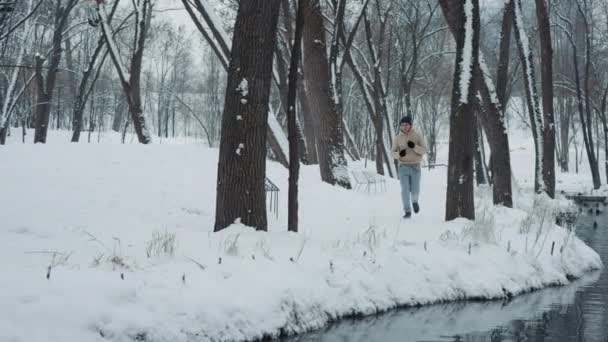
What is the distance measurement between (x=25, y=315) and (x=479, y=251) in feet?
18.4

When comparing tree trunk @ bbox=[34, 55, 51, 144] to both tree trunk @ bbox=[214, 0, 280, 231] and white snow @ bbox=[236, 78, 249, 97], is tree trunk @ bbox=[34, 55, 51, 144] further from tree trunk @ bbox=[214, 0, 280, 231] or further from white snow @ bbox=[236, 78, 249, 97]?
white snow @ bbox=[236, 78, 249, 97]

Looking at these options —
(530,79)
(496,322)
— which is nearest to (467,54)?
(496,322)

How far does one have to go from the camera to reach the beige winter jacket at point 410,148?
36.5 ft

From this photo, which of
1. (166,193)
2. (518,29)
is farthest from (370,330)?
(518,29)

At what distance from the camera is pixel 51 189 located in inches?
366

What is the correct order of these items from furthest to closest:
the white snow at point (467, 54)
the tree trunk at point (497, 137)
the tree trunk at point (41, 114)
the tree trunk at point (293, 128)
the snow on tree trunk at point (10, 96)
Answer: the snow on tree trunk at point (10, 96) < the tree trunk at point (41, 114) < the tree trunk at point (497, 137) < the white snow at point (467, 54) < the tree trunk at point (293, 128)

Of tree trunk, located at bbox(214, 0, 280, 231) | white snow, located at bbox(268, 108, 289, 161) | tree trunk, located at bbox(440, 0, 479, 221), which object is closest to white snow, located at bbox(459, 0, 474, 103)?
tree trunk, located at bbox(440, 0, 479, 221)

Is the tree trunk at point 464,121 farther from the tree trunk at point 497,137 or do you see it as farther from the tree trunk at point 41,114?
the tree trunk at point 41,114

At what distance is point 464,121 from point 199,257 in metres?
5.62

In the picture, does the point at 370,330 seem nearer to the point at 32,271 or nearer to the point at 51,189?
the point at 32,271

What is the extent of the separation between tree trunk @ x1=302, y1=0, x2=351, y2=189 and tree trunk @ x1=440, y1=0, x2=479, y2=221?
382cm

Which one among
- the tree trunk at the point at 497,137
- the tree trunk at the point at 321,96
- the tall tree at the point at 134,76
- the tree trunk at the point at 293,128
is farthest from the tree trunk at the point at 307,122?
the tree trunk at the point at 293,128

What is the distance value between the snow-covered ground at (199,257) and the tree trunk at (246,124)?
31cm

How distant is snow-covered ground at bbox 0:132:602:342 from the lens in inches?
188
